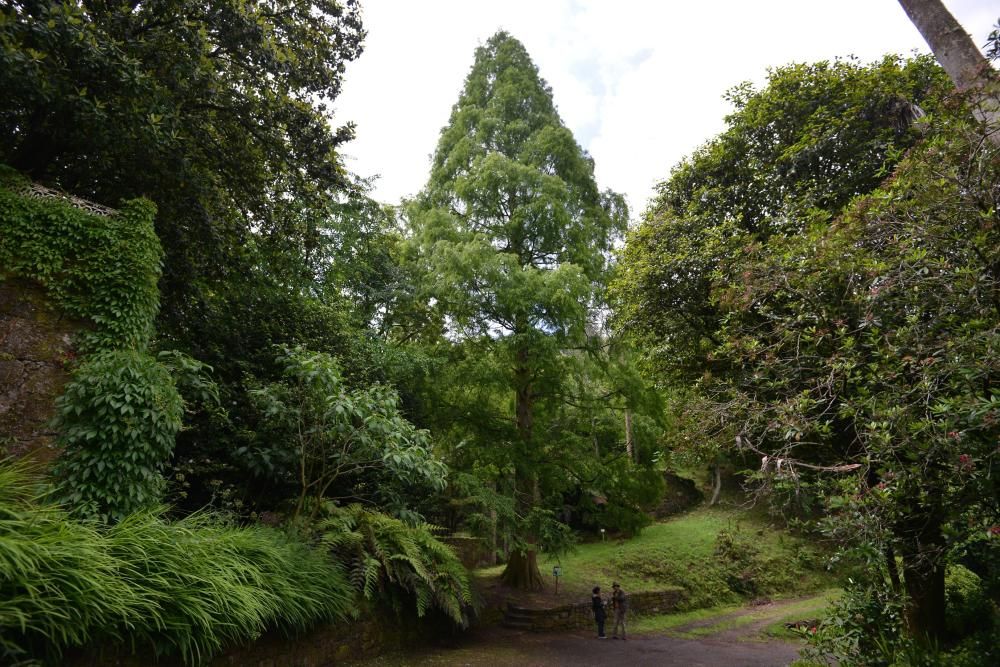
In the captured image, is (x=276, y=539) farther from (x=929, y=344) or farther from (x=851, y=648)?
(x=929, y=344)

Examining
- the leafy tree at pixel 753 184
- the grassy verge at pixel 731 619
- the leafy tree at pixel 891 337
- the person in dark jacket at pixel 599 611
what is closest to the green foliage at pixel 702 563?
the grassy verge at pixel 731 619

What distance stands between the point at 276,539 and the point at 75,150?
5949 millimetres

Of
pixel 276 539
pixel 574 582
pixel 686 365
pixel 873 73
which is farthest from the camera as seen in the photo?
pixel 574 582

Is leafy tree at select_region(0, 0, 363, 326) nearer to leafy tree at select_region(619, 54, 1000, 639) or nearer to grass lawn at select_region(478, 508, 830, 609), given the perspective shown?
leafy tree at select_region(619, 54, 1000, 639)

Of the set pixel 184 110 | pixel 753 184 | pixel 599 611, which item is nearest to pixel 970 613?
pixel 599 611

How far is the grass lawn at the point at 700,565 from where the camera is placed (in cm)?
1441

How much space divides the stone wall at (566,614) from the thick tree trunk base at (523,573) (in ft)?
3.47

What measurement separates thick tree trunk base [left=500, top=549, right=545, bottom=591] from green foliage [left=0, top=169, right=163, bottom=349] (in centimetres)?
926

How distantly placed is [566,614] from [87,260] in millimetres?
10798

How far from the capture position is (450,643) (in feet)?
28.6

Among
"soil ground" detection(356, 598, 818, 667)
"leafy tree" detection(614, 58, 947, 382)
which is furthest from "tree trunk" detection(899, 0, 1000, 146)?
"soil ground" detection(356, 598, 818, 667)

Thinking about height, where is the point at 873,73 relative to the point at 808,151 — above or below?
above

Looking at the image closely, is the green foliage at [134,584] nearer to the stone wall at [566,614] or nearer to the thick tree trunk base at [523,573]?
the stone wall at [566,614]

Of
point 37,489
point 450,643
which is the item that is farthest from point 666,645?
point 37,489
